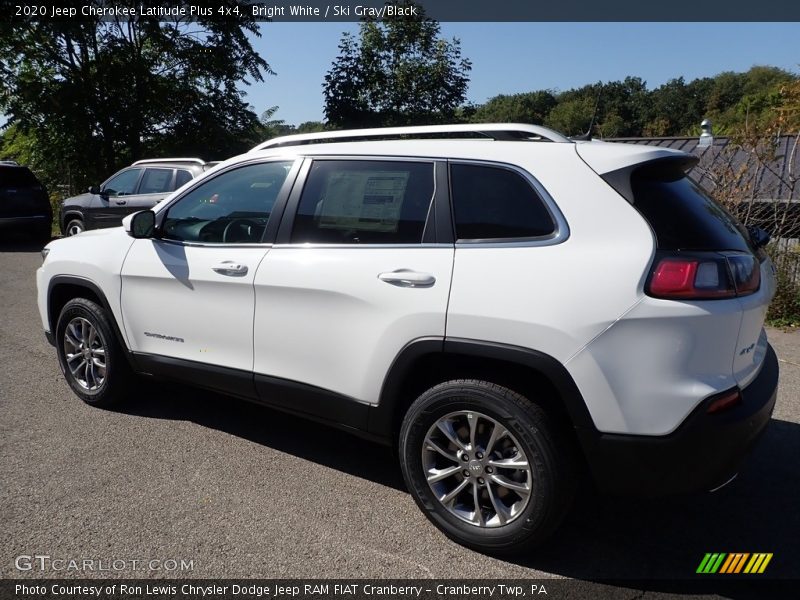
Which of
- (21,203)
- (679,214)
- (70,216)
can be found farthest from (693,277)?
(21,203)

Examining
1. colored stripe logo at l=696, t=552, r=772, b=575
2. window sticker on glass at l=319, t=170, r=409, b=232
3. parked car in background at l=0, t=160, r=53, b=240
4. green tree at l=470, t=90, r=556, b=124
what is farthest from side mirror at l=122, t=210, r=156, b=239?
green tree at l=470, t=90, r=556, b=124

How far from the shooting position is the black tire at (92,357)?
4.27 m

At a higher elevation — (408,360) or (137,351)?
(408,360)

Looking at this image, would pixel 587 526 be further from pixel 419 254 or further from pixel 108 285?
pixel 108 285

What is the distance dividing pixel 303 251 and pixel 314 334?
44 centimetres

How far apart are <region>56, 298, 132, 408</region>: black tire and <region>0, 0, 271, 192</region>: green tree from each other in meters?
15.3

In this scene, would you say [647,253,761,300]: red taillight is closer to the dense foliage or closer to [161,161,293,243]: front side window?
[161,161,293,243]: front side window

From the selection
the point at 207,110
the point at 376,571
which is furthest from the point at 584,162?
the point at 207,110

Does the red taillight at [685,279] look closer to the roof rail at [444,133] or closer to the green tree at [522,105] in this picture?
the roof rail at [444,133]

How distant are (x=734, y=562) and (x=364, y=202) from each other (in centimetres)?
234

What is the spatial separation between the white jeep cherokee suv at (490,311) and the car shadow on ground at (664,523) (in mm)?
356

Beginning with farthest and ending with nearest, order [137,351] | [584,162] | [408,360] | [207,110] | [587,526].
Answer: [207,110] < [137,351] < [587,526] < [408,360] < [584,162]

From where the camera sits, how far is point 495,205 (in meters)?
2.84

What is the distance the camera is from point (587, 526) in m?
3.11
